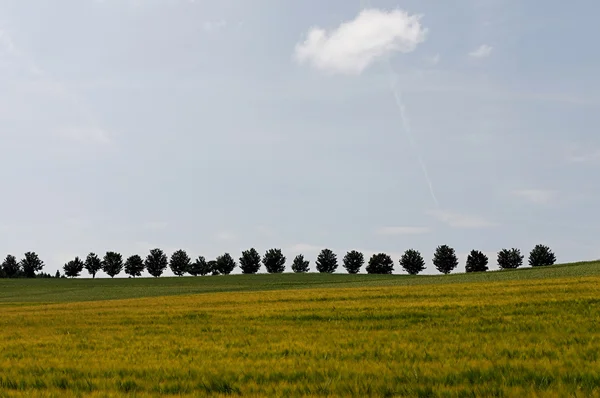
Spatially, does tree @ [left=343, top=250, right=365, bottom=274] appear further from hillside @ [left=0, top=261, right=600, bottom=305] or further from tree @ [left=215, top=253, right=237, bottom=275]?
hillside @ [left=0, top=261, right=600, bottom=305]

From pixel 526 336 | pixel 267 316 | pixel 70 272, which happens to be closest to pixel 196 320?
pixel 267 316

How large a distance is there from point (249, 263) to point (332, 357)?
180439 millimetres

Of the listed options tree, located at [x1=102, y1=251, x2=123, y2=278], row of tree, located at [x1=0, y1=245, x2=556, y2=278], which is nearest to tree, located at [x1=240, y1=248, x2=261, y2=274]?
row of tree, located at [x1=0, y1=245, x2=556, y2=278]

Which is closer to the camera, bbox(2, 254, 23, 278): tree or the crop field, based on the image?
the crop field

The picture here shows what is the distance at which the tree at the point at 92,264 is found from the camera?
188000 millimetres

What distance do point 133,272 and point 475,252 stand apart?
110 m

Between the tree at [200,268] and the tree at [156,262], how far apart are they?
8.65 metres

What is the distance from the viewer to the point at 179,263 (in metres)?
192

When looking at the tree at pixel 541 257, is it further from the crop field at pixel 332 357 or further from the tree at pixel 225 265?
the crop field at pixel 332 357

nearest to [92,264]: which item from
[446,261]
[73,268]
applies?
[73,268]

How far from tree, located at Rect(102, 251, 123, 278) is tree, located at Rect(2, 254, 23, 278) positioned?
3240cm

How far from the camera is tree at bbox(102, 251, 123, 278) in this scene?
18650 centimetres

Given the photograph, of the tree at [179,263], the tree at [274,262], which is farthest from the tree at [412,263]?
the tree at [179,263]

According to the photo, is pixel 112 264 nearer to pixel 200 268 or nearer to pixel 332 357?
pixel 200 268
